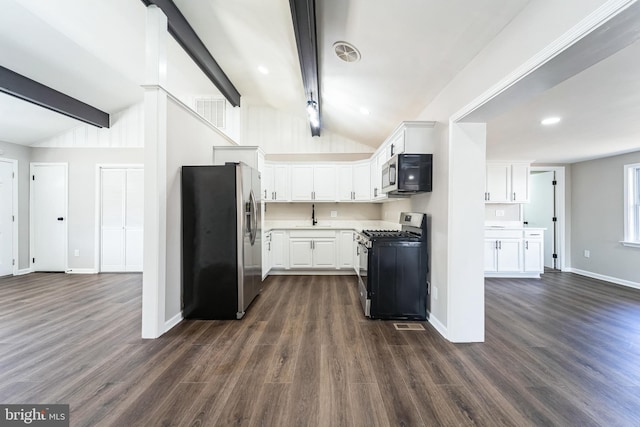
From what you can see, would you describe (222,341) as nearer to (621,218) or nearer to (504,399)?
(504,399)

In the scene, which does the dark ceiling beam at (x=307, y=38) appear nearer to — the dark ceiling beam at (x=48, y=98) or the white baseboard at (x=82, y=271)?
the dark ceiling beam at (x=48, y=98)

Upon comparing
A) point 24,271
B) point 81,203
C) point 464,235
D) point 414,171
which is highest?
point 414,171

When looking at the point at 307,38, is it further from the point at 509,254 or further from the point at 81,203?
the point at 81,203

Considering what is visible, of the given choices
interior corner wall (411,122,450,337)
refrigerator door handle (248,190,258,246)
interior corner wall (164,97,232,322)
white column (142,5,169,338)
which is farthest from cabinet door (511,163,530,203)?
white column (142,5,169,338)

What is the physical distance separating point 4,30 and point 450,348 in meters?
5.85

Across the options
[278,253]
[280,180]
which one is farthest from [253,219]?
[280,180]

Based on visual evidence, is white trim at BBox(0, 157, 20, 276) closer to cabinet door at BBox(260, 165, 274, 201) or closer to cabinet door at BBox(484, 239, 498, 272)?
cabinet door at BBox(260, 165, 274, 201)

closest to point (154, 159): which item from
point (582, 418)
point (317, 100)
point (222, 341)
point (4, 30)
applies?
point (222, 341)

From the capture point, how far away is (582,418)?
57.1 inches

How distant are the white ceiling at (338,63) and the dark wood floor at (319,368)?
2.32m

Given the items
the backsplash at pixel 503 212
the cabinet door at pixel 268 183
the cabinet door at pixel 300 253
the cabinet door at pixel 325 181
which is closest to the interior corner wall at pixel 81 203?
the cabinet door at pixel 268 183

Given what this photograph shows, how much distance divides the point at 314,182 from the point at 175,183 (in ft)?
9.13

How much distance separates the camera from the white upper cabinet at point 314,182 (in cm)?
499

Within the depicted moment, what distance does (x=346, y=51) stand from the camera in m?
2.47
